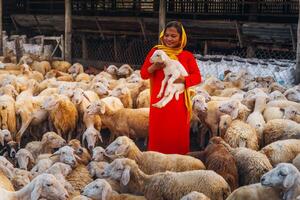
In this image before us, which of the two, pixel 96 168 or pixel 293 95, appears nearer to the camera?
pixel 96 168

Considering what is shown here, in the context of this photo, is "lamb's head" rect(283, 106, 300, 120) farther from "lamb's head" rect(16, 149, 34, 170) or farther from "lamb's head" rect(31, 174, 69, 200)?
"lamb's head" rect(31, 174, 69, 200)

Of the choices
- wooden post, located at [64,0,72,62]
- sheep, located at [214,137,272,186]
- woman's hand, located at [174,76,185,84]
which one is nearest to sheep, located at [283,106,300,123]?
sheep, located at [214,137,272,186]

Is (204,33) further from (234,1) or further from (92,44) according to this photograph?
(92,44)

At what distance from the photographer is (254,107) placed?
966 centimetres

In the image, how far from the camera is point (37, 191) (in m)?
5.75

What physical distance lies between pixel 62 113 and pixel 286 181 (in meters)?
5.10

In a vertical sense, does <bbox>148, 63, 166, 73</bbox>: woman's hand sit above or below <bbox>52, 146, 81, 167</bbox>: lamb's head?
above

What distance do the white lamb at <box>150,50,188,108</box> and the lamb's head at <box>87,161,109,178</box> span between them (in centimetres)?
96

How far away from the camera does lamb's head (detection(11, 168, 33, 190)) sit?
22.4 feet

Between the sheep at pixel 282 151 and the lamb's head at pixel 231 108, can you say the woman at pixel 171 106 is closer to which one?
the sheep at pixel 282 151

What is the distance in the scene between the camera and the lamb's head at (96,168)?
713 cm

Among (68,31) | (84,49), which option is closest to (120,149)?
(68,31)

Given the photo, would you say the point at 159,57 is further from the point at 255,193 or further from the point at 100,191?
the point at 255,193

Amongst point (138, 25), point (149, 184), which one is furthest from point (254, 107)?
point (138, 25)
